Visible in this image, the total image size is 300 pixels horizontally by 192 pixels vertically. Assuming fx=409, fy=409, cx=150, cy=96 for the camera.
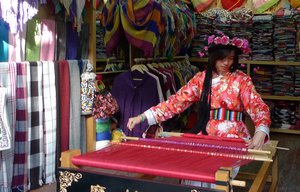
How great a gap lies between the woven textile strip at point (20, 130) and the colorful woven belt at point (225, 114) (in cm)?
134

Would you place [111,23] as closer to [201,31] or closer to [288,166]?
[288,166]

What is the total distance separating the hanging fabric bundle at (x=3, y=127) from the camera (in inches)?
103

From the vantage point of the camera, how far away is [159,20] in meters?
4.61

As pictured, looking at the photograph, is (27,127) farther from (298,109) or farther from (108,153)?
(298,109)

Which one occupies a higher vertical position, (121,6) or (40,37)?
(121,6)

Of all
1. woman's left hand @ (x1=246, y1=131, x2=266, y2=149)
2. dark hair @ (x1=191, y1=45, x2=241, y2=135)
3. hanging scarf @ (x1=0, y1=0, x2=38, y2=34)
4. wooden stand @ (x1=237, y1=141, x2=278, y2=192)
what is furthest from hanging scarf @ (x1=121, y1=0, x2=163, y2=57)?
woman's left hand @ (x1=246, y1=131, x2=266, y2=149)

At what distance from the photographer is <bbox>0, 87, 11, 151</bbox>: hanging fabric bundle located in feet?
8.57

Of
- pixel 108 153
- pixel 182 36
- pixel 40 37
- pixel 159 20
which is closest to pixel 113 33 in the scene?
pixel 159 20

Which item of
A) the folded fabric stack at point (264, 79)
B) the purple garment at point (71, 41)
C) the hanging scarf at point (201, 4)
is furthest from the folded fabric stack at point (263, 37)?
the purple garment at point (71, 41)

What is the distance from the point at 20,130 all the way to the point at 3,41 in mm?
637

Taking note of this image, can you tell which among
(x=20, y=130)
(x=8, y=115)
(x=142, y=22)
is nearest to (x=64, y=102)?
(x=20, y=130)

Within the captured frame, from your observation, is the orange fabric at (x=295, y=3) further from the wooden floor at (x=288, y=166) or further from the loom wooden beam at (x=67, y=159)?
the loom wooden beam at (x=67, y=159)

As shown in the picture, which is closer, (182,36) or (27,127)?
(27,127)

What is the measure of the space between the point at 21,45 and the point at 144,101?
1484mm
